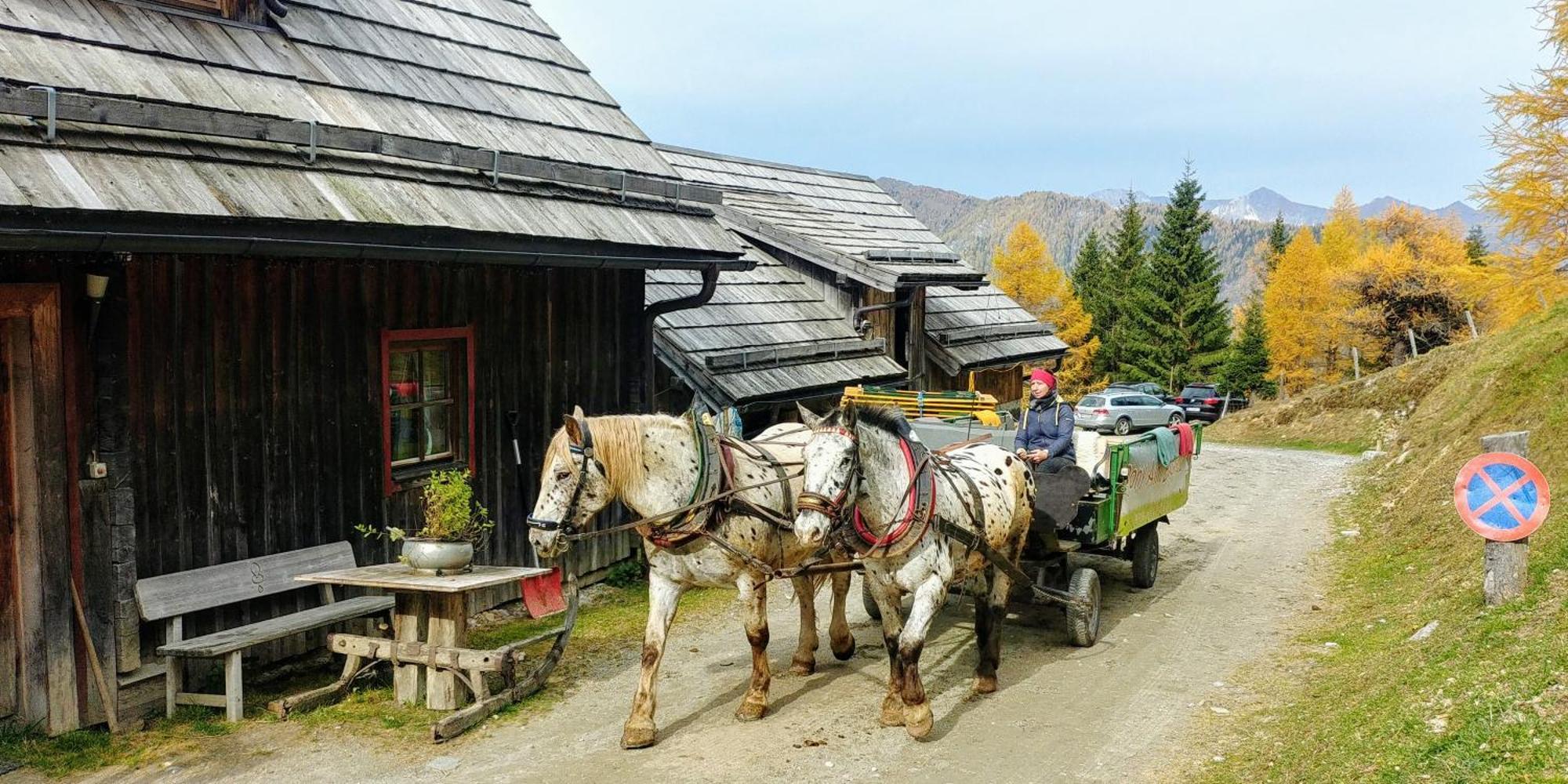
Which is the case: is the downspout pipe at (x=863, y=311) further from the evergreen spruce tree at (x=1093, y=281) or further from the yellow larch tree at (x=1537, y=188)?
the evergreen spruce tree at (x=1093, y=281)

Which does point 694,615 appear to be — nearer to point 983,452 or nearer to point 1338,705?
point 983,452

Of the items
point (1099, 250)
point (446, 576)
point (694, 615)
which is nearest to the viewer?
point (446, 576)

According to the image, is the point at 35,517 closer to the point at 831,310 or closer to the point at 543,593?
the point at 543,593

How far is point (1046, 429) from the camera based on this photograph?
9711 millimetres

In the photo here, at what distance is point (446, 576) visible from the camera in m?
7.69

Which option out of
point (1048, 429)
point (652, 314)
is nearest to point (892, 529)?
point (1048, 429)

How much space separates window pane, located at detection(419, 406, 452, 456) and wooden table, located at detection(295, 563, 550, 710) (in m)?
2.19

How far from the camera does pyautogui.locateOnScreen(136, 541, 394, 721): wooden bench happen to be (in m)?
7.20

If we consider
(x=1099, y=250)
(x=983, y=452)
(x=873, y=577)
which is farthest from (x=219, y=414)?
(x=1099, y=250)

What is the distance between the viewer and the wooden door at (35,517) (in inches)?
265

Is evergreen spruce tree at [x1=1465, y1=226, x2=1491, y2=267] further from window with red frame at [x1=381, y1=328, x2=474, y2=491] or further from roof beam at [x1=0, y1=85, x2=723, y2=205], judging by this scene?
window with red frame at [x1=381, y1=328, x2=474, y2=491]

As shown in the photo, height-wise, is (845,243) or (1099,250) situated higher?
(1099,250)

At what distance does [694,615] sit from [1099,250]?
5524 cm

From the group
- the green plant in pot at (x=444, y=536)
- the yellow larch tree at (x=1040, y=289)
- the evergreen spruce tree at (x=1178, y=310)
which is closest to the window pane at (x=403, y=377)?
the green plant in pot at (x=444, y=536)
